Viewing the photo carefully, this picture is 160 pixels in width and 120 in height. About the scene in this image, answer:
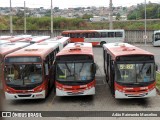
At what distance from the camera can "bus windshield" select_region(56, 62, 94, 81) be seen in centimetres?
1429

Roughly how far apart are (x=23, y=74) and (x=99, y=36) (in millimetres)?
31548

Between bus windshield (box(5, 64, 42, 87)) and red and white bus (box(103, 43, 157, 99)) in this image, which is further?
bus windshield (box(5, 64, 42, 87))

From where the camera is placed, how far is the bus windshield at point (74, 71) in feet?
46.9

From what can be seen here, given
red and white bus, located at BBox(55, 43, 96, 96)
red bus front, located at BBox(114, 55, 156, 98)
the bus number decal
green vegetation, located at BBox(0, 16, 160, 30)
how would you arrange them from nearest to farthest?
1. red bus front, located at BBox(114, 55, 156, 98)
2. the bus number decal
3. red and white bus, located at BBox(55, 43, 96, 96)
4. green vegetation, located at BBox(0, 16, 160, 30)

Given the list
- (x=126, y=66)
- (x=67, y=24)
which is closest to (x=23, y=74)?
(x=126, y=66)

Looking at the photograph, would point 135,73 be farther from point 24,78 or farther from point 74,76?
point 24,78

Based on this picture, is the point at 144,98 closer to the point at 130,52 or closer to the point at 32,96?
the point at 130,52

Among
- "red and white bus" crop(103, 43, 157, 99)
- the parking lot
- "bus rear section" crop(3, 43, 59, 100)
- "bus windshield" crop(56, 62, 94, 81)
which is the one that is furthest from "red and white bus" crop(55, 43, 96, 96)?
"red and white bus" crop(103, 43, 157, 99)

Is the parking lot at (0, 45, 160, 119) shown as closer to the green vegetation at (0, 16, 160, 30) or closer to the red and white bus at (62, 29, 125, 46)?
the red and white bus at (62, 29, 125, 46)

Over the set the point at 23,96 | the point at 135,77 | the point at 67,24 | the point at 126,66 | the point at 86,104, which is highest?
the point at 67,24

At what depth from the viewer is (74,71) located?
565 inches

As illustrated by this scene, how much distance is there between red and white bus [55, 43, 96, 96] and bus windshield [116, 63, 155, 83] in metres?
1.33

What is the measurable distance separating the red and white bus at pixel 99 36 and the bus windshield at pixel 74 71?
30020mm

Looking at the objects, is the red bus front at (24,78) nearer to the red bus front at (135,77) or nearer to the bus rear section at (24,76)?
the bus rear section at (24,76)
